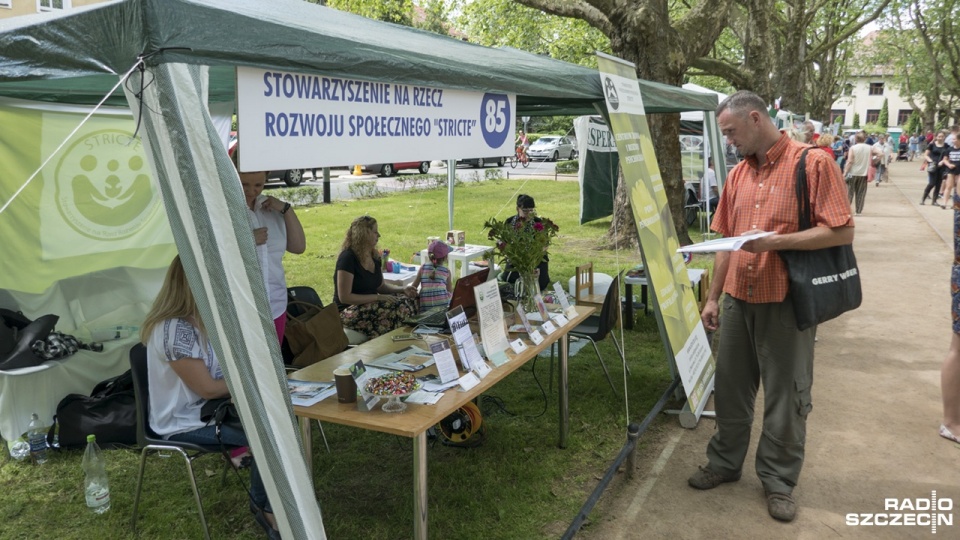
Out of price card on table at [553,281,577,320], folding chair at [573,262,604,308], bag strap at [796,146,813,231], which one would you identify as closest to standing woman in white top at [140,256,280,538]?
price card on table at [553,281,577,320]

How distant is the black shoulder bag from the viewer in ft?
9.97

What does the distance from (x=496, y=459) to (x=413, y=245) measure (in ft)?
23.1

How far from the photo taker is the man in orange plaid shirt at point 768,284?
298 centimetres

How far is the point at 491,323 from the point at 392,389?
81cm

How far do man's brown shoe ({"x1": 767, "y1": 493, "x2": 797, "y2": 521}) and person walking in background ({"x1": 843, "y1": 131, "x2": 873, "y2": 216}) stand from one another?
41.4 feet

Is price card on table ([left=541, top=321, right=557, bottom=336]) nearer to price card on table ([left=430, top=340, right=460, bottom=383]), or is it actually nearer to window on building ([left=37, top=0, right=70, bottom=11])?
price card on table ([left=430, top=340, right=460, bottom=383])

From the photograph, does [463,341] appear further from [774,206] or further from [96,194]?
[96,194]

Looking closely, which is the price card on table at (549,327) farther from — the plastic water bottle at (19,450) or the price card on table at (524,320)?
the plastic water bottle at (19,450)

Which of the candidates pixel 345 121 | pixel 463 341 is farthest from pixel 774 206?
pixel 345 121

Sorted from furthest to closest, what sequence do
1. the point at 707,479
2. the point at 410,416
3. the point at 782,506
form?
the point at 707,479 < the point at 782,506 < the point at 410,416

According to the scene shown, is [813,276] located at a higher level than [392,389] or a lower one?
higher

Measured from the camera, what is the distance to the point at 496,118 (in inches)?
137

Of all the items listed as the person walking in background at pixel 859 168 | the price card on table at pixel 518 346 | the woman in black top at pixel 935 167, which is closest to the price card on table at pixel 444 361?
the price card on table at pixel 518 346

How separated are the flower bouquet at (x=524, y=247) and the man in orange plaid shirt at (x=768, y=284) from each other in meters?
0.98
